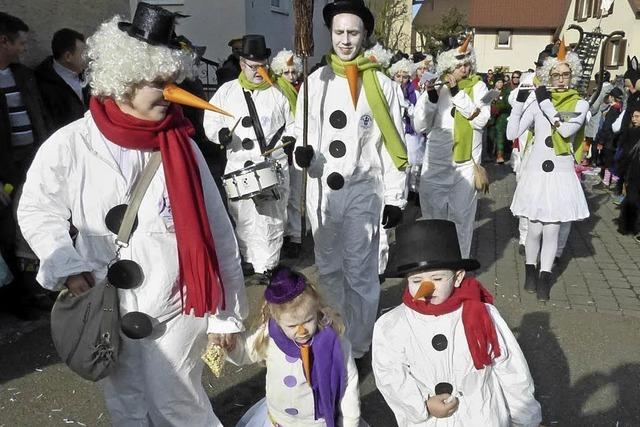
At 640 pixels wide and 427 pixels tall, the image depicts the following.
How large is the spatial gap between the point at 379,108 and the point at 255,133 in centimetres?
201

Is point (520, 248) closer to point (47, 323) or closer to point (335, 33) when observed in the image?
point (335, 33)

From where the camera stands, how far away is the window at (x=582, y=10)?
31641 millimetres

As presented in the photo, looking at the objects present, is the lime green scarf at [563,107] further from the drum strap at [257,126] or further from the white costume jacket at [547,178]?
the drum strap at [257,126]

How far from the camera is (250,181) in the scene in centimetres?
425

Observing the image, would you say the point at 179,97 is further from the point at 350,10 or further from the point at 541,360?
the point at 541,360

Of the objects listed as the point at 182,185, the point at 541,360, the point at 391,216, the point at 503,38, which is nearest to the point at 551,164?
the point at 541,360

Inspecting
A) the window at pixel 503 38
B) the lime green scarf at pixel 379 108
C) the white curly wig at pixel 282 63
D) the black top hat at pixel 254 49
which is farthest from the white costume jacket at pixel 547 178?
the window at pixel 503 38

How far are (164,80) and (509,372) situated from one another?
69.3 inches

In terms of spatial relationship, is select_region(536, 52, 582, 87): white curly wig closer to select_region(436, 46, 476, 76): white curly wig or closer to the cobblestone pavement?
select_region(436, 46, 476, 76): white curly wig

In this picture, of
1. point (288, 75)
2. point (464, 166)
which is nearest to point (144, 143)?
point (464, 166)

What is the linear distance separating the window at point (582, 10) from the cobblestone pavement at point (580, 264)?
89.5 feet

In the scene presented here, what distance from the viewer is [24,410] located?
3.39 m

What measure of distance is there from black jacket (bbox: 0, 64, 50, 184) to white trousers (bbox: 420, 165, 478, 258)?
3489 millimetres

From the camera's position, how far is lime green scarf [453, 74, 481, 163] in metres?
5.39
